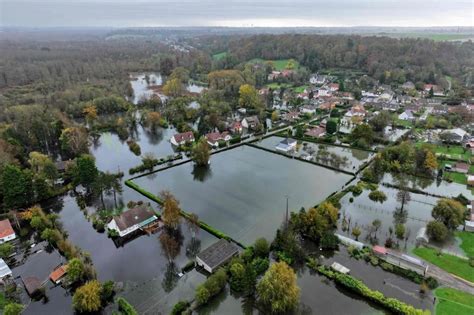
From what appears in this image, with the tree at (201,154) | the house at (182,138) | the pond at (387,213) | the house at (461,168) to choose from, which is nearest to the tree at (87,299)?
the pond at (387,213)

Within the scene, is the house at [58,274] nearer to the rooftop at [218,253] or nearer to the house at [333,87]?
the rooftop at [218,253]

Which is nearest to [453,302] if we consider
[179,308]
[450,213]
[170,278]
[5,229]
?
[450,213]

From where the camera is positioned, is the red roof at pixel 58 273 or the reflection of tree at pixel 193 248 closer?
the red roof at pixel 58 273

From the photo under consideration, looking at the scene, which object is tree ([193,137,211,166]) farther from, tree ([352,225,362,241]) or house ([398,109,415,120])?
house ([398,109,415,120])

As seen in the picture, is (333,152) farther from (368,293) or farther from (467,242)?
(368,293)

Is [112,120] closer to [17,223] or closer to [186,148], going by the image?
[186,148]

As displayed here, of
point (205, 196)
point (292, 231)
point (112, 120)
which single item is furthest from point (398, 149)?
point (112, 120)
